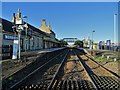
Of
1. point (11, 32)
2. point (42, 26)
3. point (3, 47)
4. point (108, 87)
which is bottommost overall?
point (108, 87)

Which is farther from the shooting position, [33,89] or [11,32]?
[11,32]

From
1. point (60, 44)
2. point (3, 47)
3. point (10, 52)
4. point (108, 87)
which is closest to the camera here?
point (108, 87)

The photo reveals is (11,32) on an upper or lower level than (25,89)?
upper

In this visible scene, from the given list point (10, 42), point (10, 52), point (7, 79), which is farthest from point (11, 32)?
point (7, 79)

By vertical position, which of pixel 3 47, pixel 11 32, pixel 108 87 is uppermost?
pixel 11 32

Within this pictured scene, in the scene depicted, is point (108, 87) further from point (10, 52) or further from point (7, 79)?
point (10, 52)

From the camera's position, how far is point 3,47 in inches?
939

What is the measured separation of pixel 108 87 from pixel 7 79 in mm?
5154

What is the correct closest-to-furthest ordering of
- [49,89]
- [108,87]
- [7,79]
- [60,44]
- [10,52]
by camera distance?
[49,89] → [108,87] → [7,79] → [10,52] → [60,44]

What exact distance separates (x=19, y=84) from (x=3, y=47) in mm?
13725

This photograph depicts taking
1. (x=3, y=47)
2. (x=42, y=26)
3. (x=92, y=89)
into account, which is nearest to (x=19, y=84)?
(x=92, y=89)

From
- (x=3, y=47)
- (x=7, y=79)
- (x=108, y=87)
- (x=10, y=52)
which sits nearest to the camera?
(x=108, y=87)

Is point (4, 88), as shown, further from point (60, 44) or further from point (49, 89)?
point (60, 44)

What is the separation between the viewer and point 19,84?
10.8 m
